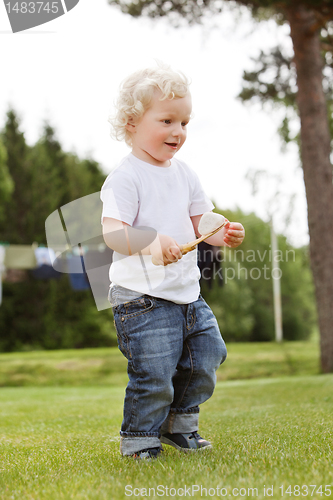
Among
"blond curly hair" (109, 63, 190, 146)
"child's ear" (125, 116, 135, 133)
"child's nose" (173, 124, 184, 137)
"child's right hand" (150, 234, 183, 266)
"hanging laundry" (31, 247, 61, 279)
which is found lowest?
"hanging laundry" (31, 247, 61, 279)

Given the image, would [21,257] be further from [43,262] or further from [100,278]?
[100,278]

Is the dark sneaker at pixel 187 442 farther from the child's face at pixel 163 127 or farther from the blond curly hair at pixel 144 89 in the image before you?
the blond curly hair at pixel 144 89

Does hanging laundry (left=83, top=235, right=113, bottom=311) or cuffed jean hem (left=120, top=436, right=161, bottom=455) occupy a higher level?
hanging laundry (left=83, top=235, right=113, bottom=311)

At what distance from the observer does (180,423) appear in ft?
6.70

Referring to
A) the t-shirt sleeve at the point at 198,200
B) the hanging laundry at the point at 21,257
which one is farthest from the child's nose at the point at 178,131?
the hanging laundry at the point at 21,257

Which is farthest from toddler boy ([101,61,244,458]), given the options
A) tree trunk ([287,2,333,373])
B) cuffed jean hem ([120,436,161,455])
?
tree trunk ([287,2,333,373])

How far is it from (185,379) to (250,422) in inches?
34.7

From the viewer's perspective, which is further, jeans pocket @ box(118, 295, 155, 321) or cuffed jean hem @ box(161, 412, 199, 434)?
cuffed jean hem @ box(161, 412, 199, 434)

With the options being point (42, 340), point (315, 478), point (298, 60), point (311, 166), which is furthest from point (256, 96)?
point (42, 340)

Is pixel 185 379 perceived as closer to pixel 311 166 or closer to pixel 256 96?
pixel 311 166

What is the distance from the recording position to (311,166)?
834 cm

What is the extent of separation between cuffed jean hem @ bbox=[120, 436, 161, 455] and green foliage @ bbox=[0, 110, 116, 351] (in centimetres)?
1991

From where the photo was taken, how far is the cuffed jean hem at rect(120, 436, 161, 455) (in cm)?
185

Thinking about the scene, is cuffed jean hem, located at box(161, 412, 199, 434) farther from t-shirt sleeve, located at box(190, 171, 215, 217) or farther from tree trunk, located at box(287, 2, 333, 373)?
tree trunk, located at box(287, 2, 333, 373)
